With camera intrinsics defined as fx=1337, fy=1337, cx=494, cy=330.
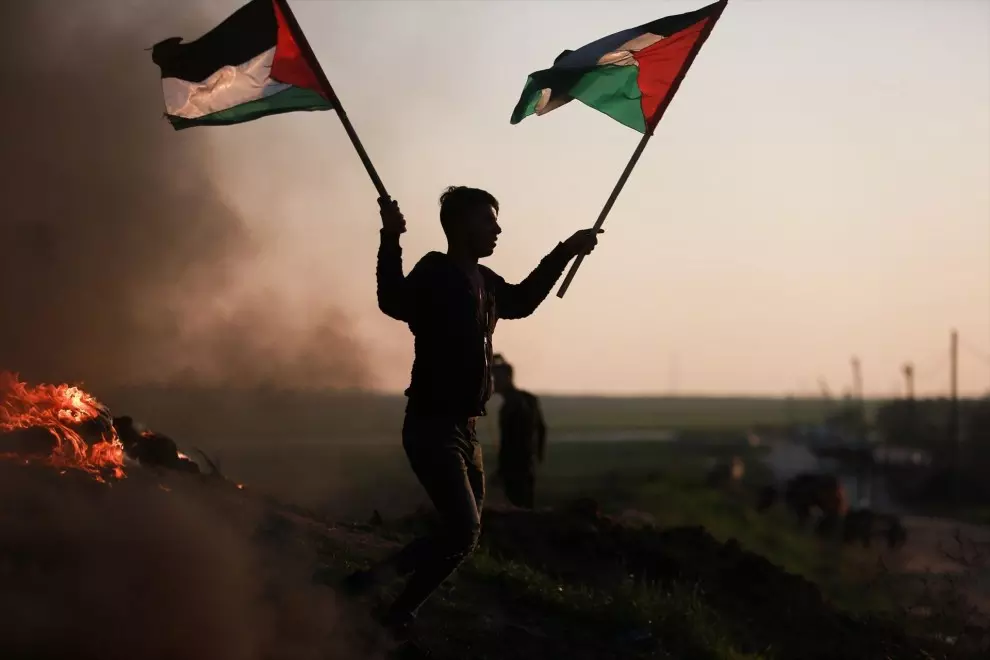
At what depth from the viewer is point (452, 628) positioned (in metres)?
7.88

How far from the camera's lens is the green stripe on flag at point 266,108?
7.17 meters

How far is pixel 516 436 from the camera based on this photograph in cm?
1554

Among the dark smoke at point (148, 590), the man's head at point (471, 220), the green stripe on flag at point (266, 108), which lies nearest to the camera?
the man's head at point (471, 220)

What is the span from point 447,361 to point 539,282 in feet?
2.88

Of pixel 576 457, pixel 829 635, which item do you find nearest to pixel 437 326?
pixel 829 635

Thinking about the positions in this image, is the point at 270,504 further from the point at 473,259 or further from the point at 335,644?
the point at 473,259

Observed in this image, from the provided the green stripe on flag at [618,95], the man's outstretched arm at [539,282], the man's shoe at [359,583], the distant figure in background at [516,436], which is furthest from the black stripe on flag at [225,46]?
the distant figure in background at [516,436]

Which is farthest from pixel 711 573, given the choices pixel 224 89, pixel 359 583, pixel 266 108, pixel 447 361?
pixel 224 89

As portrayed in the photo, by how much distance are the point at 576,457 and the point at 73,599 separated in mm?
64635

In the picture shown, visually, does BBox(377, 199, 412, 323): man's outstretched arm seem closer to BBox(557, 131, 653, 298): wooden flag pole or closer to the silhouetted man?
the silhouetted man

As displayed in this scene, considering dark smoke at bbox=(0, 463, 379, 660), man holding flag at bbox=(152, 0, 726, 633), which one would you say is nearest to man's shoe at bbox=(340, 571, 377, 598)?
man holding flag at bbox=(152, 0, 726, 633)

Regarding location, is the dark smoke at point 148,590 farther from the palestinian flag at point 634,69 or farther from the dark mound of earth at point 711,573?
the dark mound of earth at point 711,573

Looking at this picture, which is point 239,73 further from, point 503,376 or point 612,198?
point 503,376

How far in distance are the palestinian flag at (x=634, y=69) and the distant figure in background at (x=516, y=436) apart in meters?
7.13
